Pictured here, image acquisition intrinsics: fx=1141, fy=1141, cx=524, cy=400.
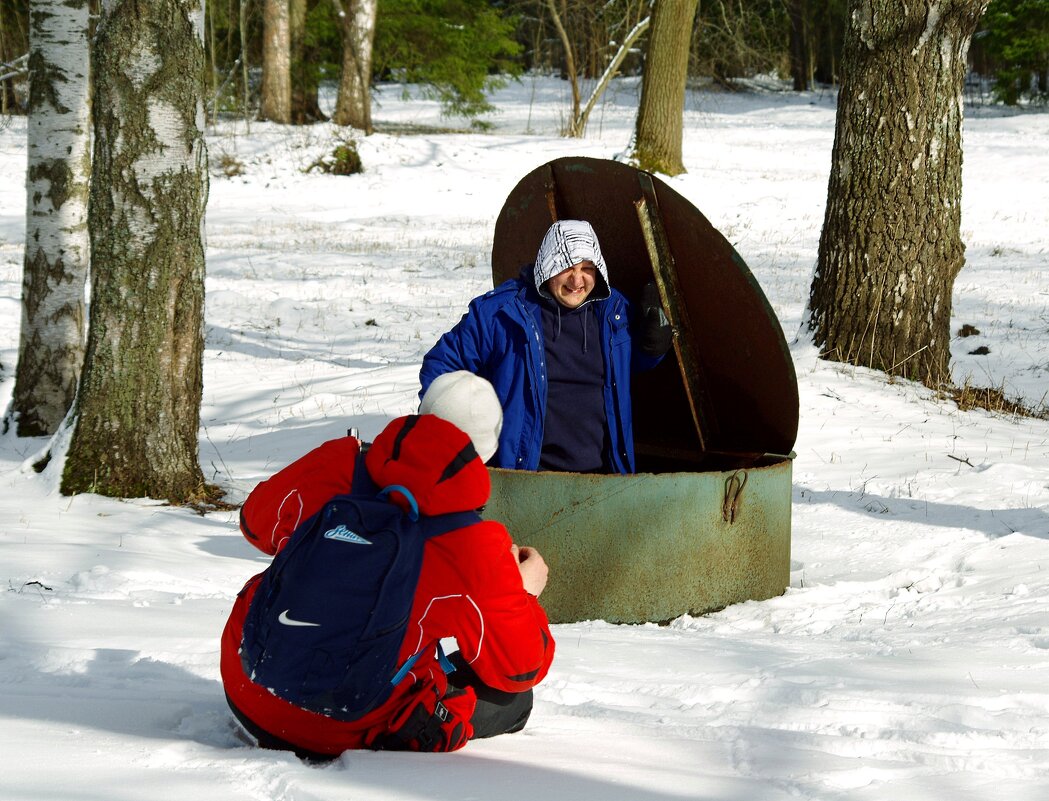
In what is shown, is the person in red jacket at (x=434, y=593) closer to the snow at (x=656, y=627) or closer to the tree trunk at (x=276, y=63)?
the snow at (x=656, y=627)

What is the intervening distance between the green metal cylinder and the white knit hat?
63.2 inches

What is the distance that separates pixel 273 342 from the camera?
10.2 metres

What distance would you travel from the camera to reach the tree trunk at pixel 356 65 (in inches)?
922

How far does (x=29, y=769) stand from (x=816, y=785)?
1.70 meters

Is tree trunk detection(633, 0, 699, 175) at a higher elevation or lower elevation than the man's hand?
higher

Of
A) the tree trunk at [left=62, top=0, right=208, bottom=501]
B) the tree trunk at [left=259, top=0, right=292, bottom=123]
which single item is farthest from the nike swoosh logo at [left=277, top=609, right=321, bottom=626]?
the tree trunk at [left=259, top=0, right=292, bottom=123]

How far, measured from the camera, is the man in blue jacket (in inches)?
180

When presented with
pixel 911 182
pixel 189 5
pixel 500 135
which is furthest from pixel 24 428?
pixel 500 135

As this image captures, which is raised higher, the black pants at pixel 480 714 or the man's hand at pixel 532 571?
the man's hand at pixel 532 571

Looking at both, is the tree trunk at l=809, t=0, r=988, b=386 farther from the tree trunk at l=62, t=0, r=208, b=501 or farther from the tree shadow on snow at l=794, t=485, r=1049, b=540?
the tree trunk at l=62, t=0, r=208, b=501

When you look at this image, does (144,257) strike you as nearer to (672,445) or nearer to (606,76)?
(672,445)

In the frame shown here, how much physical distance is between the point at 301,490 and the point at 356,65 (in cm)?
2257

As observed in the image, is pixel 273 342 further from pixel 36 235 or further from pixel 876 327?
pixel 876 327

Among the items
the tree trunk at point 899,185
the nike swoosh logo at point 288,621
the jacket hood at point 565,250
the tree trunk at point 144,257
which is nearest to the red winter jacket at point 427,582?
the nike swoosh logo at point 288,621
